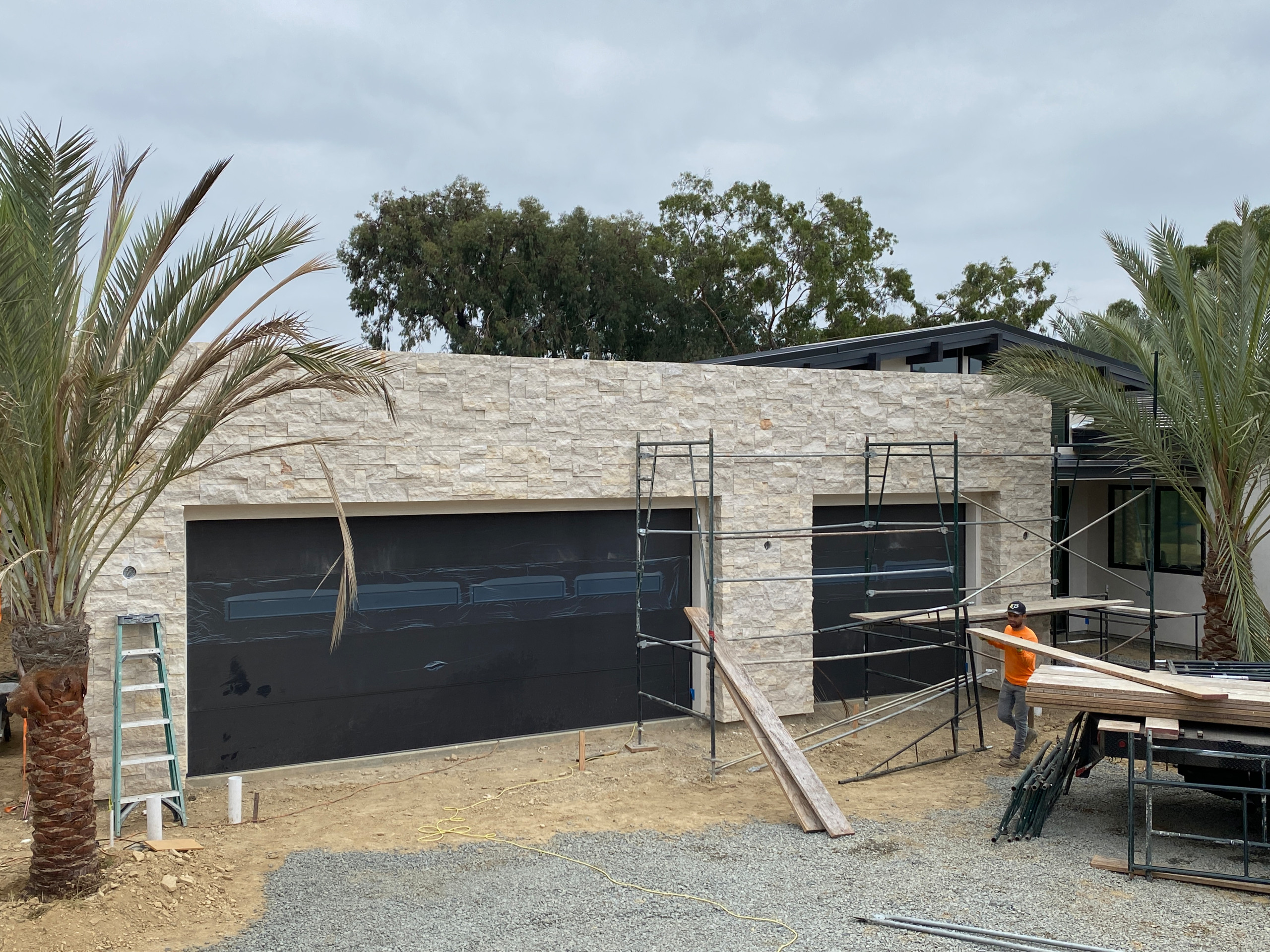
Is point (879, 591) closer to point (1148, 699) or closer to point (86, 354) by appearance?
point (1148, 699)

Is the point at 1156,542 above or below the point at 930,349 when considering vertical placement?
below

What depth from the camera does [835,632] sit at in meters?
12.5

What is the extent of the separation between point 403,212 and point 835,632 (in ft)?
84.8

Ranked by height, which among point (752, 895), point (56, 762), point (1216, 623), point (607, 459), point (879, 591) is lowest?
point (752, 895)

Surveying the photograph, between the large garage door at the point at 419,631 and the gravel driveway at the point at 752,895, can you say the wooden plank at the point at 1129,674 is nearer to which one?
the gravel driveway at the point at 752,895

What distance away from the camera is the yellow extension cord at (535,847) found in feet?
21.3

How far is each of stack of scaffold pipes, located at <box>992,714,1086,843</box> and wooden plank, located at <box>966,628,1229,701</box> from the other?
20.5 inches

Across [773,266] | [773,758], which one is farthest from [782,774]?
[773,266]

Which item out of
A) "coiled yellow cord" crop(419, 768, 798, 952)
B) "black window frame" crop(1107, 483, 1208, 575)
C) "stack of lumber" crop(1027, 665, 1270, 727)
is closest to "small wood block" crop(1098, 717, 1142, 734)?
"stack of lumber" crop(1027, 665, 1270, 727)

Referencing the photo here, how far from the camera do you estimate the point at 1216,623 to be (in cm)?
1145

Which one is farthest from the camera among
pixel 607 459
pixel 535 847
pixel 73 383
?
pixel 607 459

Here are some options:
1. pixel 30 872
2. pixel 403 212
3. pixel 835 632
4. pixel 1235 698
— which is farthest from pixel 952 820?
pixel 403 212

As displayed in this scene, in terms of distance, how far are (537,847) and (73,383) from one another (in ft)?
15.4

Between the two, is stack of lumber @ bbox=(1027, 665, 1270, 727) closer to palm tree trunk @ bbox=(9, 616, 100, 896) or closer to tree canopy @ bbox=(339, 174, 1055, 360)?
palm tree trunk @ bbox=(9, 616, 100, 896)
